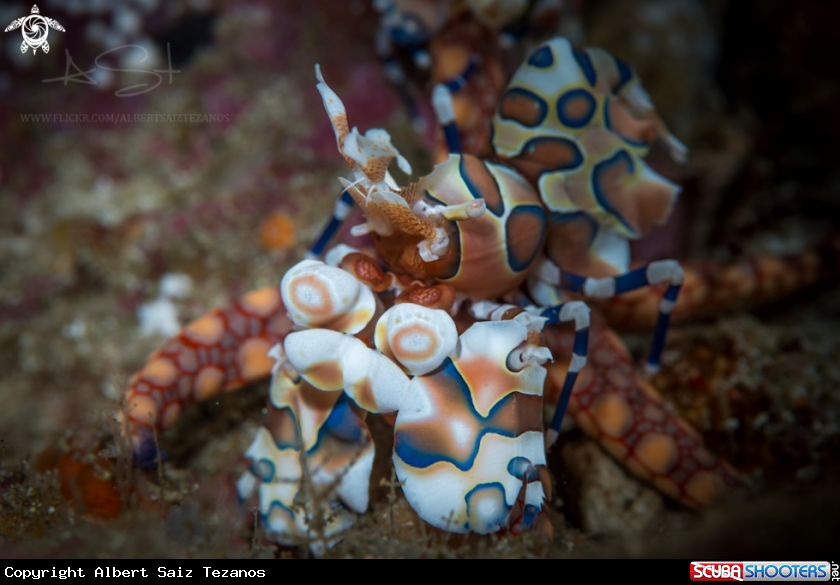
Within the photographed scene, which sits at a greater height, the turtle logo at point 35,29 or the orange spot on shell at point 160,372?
the turtle logo at point 35,29

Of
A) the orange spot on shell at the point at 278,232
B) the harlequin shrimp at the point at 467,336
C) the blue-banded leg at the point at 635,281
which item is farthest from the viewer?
the orange spot on shell at the point at 278,232

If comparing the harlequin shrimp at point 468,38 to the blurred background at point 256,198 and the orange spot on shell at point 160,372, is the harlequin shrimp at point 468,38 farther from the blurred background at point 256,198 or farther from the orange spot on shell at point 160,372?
the orange spot on shell at point 160,372

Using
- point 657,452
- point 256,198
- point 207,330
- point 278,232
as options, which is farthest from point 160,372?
point 657,452

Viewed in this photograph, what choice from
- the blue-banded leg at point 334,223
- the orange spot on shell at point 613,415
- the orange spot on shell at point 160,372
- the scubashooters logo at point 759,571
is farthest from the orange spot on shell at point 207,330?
the scubashooters logo at point 759,571

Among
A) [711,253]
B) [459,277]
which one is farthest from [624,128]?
[711,253]

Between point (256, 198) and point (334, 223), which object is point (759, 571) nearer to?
point (334, 223)

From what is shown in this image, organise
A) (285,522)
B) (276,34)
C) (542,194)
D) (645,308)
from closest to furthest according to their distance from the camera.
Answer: (285,522)
(542,194)
(645,308)
(276,34)

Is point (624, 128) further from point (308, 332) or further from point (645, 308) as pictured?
point (308, 332)
